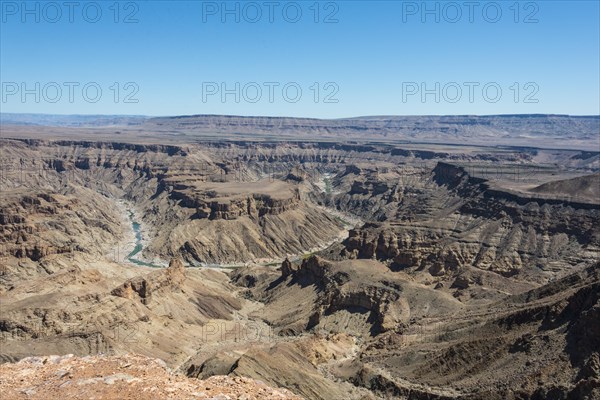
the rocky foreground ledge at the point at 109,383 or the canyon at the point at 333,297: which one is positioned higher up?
the rocky foreground ledge at the point at 109,383

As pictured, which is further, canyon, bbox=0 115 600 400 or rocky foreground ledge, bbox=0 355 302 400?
canyon, bbox=0 115 600 400

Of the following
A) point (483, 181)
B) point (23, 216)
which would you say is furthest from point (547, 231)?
point (23, 216)

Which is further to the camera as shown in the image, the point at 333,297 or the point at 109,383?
the point at 333,297

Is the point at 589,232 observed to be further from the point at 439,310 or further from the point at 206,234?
the point at 206,234

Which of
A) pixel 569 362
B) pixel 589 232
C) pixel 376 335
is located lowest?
pixel 376 335

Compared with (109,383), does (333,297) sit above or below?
below

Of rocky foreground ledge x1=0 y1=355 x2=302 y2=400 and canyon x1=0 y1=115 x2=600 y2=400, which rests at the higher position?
rocky foreground ledge x1=0 y1=355 x2=302 y2=400

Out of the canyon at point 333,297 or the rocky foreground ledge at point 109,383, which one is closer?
the rocky foreground ledge at point 109,383

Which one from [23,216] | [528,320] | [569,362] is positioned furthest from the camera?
[23,216]
